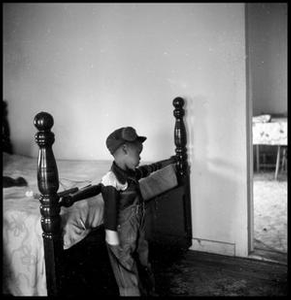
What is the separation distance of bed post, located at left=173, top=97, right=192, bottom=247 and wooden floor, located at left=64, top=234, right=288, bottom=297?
0.83ft

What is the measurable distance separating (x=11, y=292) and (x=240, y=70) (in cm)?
185

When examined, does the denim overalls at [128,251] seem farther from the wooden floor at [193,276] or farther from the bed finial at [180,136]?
the bed finial at [180,136]

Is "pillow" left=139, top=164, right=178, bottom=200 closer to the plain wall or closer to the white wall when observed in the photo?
the white wall

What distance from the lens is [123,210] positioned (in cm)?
165

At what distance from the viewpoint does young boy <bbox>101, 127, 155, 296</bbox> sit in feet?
5.22

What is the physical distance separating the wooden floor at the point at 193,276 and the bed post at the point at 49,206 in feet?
0.30

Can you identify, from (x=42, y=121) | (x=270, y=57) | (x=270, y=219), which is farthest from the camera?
(x=270, y=57)

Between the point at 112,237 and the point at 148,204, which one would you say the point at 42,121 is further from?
the point at 148,204

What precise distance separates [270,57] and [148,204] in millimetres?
4196

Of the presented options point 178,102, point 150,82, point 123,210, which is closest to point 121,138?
point 123,210

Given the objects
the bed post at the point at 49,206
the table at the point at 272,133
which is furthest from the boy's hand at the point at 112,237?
the table at the point at 272,133

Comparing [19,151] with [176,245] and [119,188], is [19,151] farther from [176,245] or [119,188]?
[119,188]

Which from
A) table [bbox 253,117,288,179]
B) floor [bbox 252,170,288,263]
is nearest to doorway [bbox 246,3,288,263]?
table [bbox 253,117,288,179]

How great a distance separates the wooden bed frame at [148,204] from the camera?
1.41 metres
